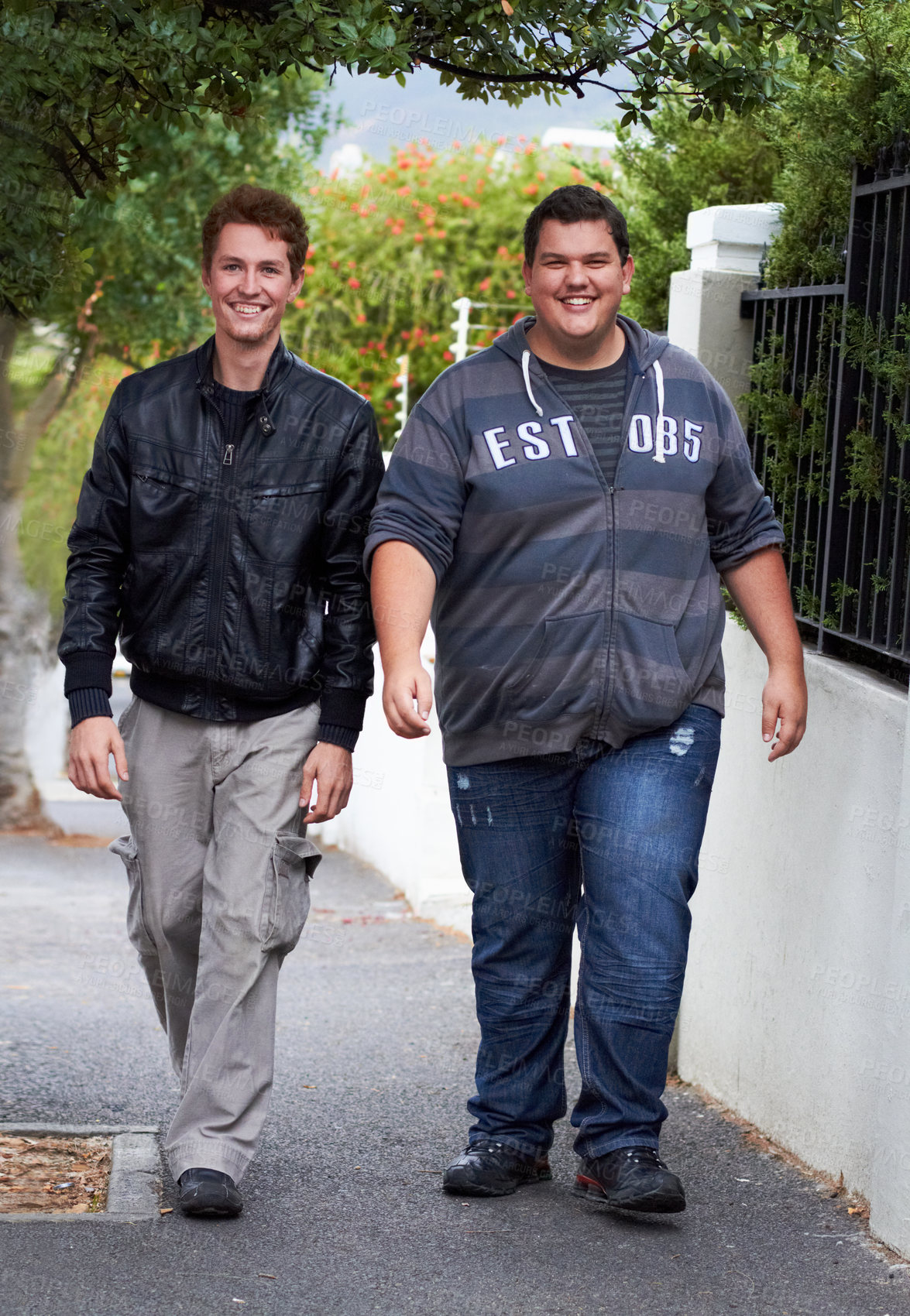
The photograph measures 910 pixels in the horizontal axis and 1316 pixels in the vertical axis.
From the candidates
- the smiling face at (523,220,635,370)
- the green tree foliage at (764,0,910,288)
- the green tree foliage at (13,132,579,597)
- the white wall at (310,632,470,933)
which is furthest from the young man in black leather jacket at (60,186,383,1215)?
the green tree foliage at (13,132,579,597)

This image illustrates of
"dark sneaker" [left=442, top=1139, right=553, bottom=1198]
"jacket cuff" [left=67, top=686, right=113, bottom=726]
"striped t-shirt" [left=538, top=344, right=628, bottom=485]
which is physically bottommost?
"dark sneaker" [left=442, top=1139, right=553, bottom=1198]

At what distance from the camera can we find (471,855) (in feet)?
12.9

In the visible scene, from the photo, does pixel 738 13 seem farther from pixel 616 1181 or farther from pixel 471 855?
pixel 616 1181

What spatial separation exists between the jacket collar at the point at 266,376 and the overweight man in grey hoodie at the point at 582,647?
0.32 m

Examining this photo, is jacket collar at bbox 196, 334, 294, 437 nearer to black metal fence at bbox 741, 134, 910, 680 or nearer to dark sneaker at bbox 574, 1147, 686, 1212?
black metal fence at bbox 741, 134, 910, 680

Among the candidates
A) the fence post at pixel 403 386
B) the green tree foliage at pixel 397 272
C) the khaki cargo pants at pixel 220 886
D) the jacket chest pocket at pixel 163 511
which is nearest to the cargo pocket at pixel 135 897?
the khaki cargo pants at pixel 220 886

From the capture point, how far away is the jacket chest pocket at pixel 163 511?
12.4 feet

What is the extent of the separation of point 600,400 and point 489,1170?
1.82 m

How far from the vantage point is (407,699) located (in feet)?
11.5

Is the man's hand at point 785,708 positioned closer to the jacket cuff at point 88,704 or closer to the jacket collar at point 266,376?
the jacket collar at point 266,376

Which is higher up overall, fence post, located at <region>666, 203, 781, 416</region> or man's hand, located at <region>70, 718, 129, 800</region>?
fence post, located at <region>666, 203, 781, 416</region>

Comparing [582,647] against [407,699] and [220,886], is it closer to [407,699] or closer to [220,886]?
[407,699]

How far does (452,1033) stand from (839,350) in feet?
9.62

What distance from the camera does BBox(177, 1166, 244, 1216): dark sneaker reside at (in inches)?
144
